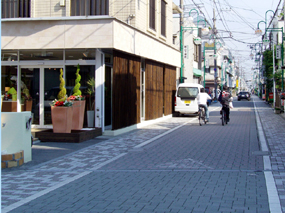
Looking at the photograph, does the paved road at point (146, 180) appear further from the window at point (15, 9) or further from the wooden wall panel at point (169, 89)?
the wooden wall panel at point (169, 89)

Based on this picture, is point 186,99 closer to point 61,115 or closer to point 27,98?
point 27,98

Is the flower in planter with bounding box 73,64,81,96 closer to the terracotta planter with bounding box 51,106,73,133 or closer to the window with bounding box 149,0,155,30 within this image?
the terracotta planter with bounding box 51,106,73,133

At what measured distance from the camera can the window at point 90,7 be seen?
15891 mm

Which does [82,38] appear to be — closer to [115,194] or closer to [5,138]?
[5,138]

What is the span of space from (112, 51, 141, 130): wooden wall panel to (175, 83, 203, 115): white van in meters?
7.38

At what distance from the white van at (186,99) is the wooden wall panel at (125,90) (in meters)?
7.38

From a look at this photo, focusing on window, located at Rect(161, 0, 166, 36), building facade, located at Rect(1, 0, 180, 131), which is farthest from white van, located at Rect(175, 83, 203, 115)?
building facade, located at Rect(1, 0, 180, 131)

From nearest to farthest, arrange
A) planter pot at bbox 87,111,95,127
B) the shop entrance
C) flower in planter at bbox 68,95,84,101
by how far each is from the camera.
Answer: flower in planter at bbox 68,95,84,101, planter pot at bbox 87,111,95,127, the shop entrance

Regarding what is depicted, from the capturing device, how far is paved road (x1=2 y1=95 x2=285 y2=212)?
5516mm

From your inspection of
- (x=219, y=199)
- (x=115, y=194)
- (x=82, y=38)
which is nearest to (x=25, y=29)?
(x=82, y=38)

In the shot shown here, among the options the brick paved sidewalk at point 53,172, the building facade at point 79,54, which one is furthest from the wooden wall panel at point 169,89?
the brick paved sidewalk at point 53,172

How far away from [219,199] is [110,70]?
9.76m

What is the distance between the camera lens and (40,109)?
14.7m

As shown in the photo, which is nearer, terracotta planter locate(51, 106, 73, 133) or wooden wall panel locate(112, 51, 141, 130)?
terracotta planter locate(51, 106, 73, 133)
